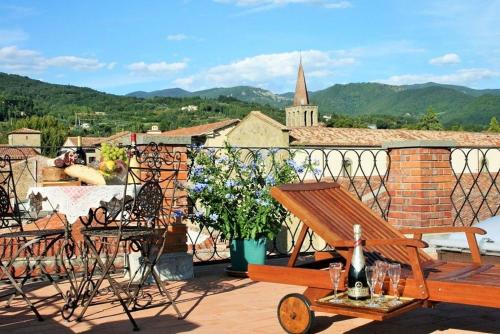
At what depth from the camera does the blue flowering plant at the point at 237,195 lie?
17.6ft

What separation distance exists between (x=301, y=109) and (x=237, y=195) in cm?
6772

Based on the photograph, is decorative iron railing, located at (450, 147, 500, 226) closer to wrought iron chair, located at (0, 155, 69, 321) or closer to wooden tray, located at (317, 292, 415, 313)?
wooden tray, located at (317, 292, 415, 313)

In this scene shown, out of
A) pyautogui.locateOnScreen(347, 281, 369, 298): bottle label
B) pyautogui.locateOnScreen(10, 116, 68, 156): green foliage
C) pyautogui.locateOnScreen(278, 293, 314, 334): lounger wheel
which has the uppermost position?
pyautogui.locateOnScreen(10, 116, 68, 156): green foliage

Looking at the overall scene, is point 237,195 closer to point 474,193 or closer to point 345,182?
point 474,193

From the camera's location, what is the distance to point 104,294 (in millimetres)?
4727

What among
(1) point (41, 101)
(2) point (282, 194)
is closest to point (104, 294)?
(2) point (282, 194)

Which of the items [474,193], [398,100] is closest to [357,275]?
[474,193]

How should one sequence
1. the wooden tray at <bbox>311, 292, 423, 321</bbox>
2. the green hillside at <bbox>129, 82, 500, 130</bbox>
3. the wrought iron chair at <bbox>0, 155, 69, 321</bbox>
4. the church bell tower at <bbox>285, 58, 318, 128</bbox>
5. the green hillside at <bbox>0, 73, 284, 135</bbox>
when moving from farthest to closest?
the green hillside at <bbox>129, 82, 500, 130</bbox>
the green hillside at <bbox>0, 73, 284, 135</bbox>
the church bell tower at <bbox>285, 58, 318, 128</bbox>
the wrought iron chair at <bbox>0, 155, 69, 321</bbox>
the wooden tray at <bbox>311, 292, 423, 321</bbox>

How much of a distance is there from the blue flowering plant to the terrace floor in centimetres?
84

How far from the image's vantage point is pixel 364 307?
298 cm

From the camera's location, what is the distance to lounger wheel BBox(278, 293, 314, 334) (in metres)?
3.36

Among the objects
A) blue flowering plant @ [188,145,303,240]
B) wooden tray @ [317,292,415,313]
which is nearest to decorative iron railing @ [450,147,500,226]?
blue flowering plant @ [188,145,303,240]

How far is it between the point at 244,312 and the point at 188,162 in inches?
86.0

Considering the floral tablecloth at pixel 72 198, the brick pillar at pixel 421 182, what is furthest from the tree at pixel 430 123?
→ the floral tablecloth at pixel 72 198
